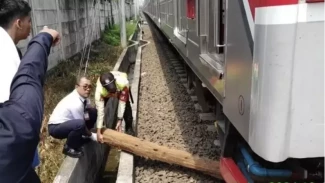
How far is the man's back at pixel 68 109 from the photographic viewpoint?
4016mm

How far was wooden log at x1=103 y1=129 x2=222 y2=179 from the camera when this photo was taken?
3.69m

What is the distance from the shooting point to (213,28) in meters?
2.97

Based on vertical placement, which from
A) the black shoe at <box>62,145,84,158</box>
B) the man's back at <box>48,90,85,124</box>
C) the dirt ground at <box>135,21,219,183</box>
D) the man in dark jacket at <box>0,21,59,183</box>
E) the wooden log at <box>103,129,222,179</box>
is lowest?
the dirt ground at <box>135,21,219,183</box>

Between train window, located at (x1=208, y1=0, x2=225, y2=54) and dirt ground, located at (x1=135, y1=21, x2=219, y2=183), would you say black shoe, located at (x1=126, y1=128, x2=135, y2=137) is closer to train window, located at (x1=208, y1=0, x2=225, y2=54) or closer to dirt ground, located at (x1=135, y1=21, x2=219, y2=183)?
dirt ground, located at (x1=135, y1=21, x2=219, y2=183)

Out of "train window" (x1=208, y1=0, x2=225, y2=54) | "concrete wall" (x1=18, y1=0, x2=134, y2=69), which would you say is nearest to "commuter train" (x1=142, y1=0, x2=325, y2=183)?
"train window" (x1=208, y1=0, x2=225, y2=54)

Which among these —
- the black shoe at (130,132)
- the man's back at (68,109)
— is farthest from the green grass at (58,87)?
the black shoe at (130,132)

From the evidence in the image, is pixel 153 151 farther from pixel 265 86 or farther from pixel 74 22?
pixel 74 22

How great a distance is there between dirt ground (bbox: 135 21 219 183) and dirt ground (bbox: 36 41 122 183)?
1.03 meters

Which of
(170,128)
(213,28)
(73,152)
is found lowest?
(170,128)

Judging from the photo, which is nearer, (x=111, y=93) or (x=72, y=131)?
(x=72, y=131)

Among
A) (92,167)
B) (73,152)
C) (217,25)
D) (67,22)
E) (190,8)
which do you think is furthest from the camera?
(67,22)

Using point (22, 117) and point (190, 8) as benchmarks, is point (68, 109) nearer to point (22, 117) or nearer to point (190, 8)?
point (190, 8)

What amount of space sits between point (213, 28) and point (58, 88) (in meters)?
5.26

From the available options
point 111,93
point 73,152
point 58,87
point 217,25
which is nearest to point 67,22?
point 58,87
